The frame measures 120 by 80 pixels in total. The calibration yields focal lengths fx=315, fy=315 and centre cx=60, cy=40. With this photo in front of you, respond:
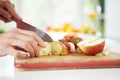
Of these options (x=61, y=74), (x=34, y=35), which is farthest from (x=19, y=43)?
(x=61, y=74)

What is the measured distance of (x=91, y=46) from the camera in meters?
0.94

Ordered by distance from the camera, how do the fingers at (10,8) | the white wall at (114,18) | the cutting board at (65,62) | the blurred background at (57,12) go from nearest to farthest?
1. the cutting board at (65,62)
2. the fingers at (10,8)
3. the white wall at (114,18)
4. the blurred background at (57,12)

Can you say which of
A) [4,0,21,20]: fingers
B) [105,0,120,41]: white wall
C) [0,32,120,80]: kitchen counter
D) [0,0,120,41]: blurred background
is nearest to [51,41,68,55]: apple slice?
[0,32,120,80]: kitchen counter

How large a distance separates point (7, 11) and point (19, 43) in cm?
46

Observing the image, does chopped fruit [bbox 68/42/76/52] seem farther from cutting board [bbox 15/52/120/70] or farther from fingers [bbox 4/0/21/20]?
fingers [bbox 4/0/21/20]

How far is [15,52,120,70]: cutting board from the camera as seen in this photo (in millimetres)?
811

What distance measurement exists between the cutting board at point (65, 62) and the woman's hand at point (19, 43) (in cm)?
3

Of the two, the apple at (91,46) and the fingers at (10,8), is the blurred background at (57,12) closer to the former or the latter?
the fingers at (10,8)

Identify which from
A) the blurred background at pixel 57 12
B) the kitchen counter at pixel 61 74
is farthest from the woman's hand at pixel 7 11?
the blurred background at pixel 57 12

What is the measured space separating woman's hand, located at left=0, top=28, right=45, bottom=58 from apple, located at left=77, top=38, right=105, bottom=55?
0.43 ft

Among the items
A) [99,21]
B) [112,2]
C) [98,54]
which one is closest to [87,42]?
[98,54]

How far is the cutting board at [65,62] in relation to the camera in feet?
2.66

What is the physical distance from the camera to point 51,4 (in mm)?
4746

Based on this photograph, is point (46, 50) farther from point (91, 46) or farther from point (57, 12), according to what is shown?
point (57, 12)
